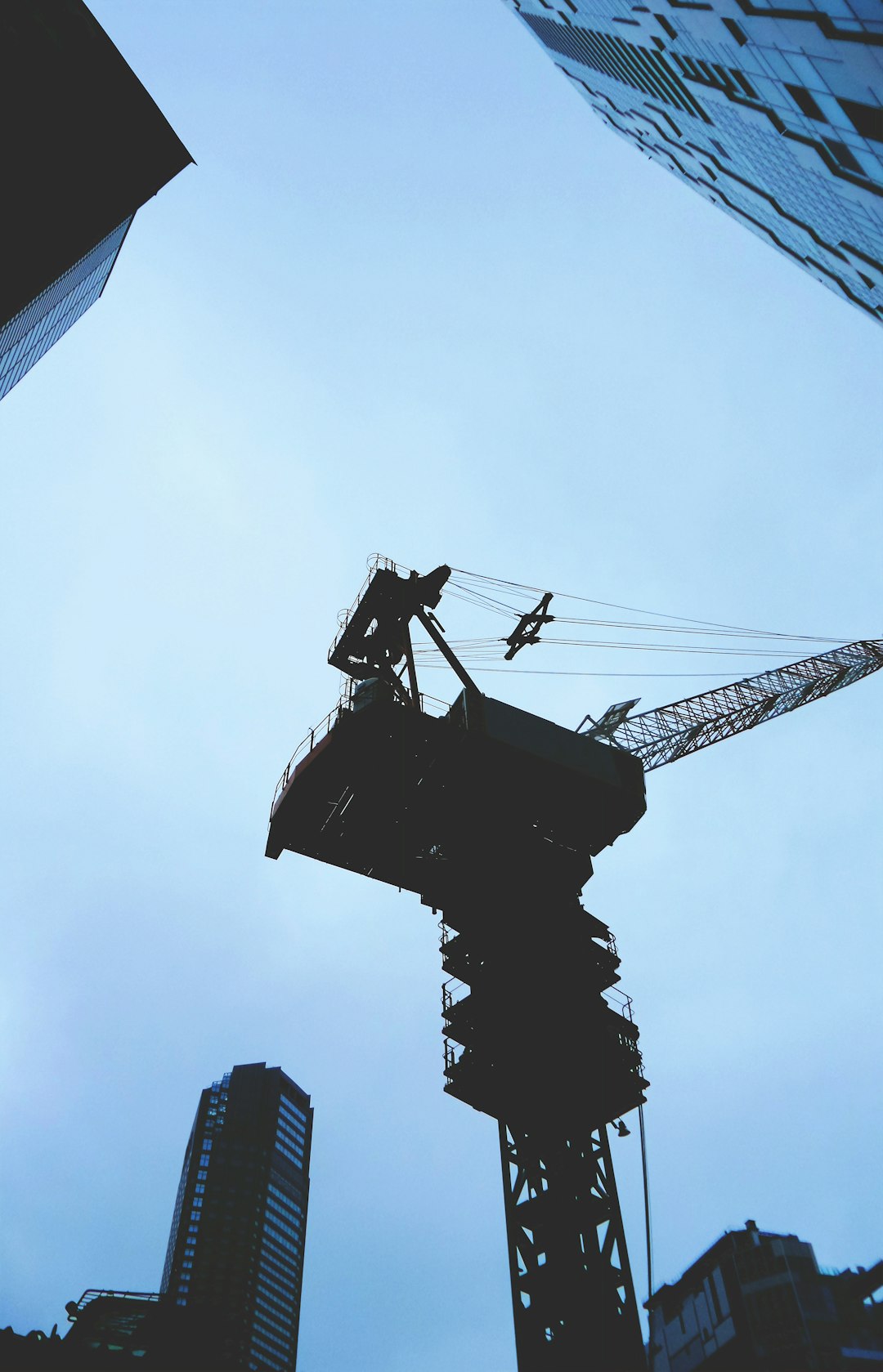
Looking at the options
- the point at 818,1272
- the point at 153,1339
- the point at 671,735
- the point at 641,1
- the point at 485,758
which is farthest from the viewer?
the point at 153,1339

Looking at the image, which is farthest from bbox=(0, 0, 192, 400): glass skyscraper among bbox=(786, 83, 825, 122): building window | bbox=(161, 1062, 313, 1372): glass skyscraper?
bbox=(161, 1062, 313, 1372): glass skyscraper

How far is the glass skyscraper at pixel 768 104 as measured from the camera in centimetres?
1900

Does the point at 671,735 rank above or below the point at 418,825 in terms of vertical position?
above

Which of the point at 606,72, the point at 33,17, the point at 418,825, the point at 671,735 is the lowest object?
the point at 418,825

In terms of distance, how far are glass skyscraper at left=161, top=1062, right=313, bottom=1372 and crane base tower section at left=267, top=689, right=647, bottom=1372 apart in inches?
5353

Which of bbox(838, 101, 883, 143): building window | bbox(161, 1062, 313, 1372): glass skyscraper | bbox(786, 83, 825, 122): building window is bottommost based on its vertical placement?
bbox(838, 101, 883, 143): building window

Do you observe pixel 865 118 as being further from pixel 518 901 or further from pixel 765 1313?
pixel 765 1313

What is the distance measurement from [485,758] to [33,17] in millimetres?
59142

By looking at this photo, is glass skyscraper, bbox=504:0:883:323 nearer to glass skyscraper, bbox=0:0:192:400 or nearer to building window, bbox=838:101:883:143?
building window, bbox=838:101:883:143

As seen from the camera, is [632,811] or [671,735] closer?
[632,811]

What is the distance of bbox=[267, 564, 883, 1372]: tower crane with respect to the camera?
21.5 metres

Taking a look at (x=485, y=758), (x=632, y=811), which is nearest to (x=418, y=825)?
(x=485, y=758)

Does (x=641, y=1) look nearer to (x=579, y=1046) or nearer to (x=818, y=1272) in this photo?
(x=579, y=1046)

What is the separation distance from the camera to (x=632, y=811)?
26844 mm
